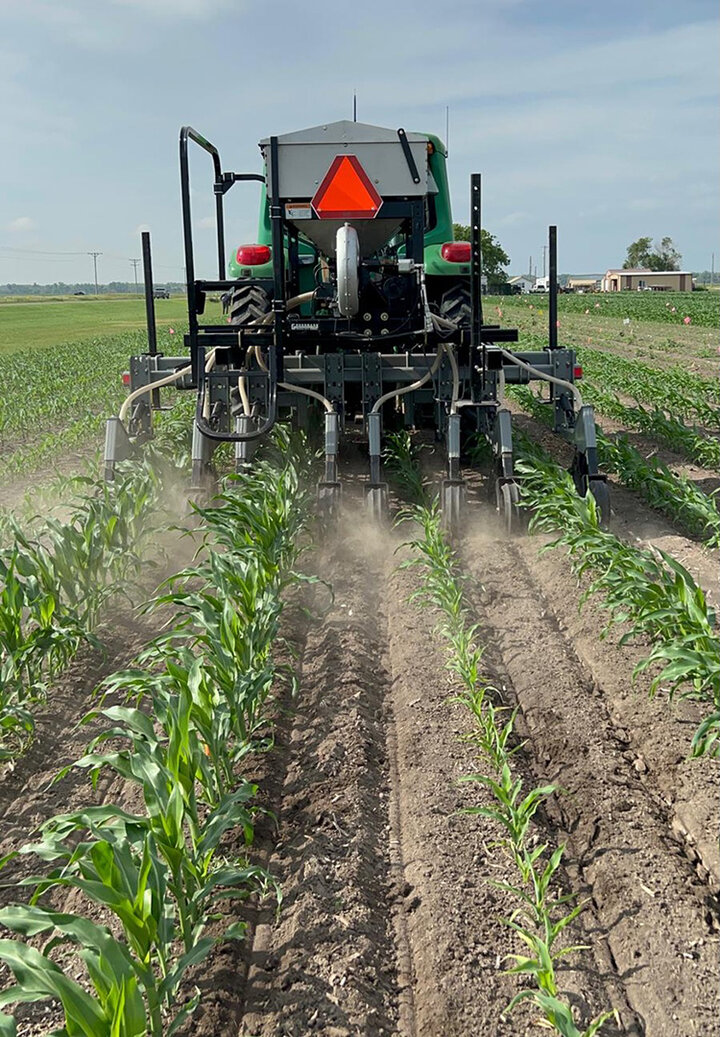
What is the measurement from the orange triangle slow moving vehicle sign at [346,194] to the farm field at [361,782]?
6.60 ft

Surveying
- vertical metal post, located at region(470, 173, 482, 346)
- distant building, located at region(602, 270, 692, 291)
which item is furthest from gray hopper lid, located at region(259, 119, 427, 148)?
distant building, located at region(602, 270, 692, 291)

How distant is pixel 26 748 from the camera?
387 centimetres

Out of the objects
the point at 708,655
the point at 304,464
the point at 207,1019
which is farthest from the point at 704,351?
the point at 207,1019

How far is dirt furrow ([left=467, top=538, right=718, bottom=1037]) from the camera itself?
2506 mm

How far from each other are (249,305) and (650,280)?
98.0 metres

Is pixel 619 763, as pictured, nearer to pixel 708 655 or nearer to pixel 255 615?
pixel 708 655

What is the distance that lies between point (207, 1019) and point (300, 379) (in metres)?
5.39

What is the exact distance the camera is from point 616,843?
313cm

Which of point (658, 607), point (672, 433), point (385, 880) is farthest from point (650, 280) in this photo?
point (385, 880)

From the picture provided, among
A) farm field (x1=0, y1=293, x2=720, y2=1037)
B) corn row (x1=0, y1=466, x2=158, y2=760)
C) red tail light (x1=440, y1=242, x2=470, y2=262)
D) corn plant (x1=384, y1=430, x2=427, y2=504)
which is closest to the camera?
farm field (x1=0, y1=293, x2=720, y2=1037)

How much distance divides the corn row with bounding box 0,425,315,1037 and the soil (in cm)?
16

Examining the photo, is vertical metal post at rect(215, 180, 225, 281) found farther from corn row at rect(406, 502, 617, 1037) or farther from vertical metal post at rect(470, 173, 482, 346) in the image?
corn row at rect(406, 502, 617, 1037)

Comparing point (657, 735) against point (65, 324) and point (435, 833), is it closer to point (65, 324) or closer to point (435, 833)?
point (435, 833)

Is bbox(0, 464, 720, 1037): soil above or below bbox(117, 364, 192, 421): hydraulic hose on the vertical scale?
below
